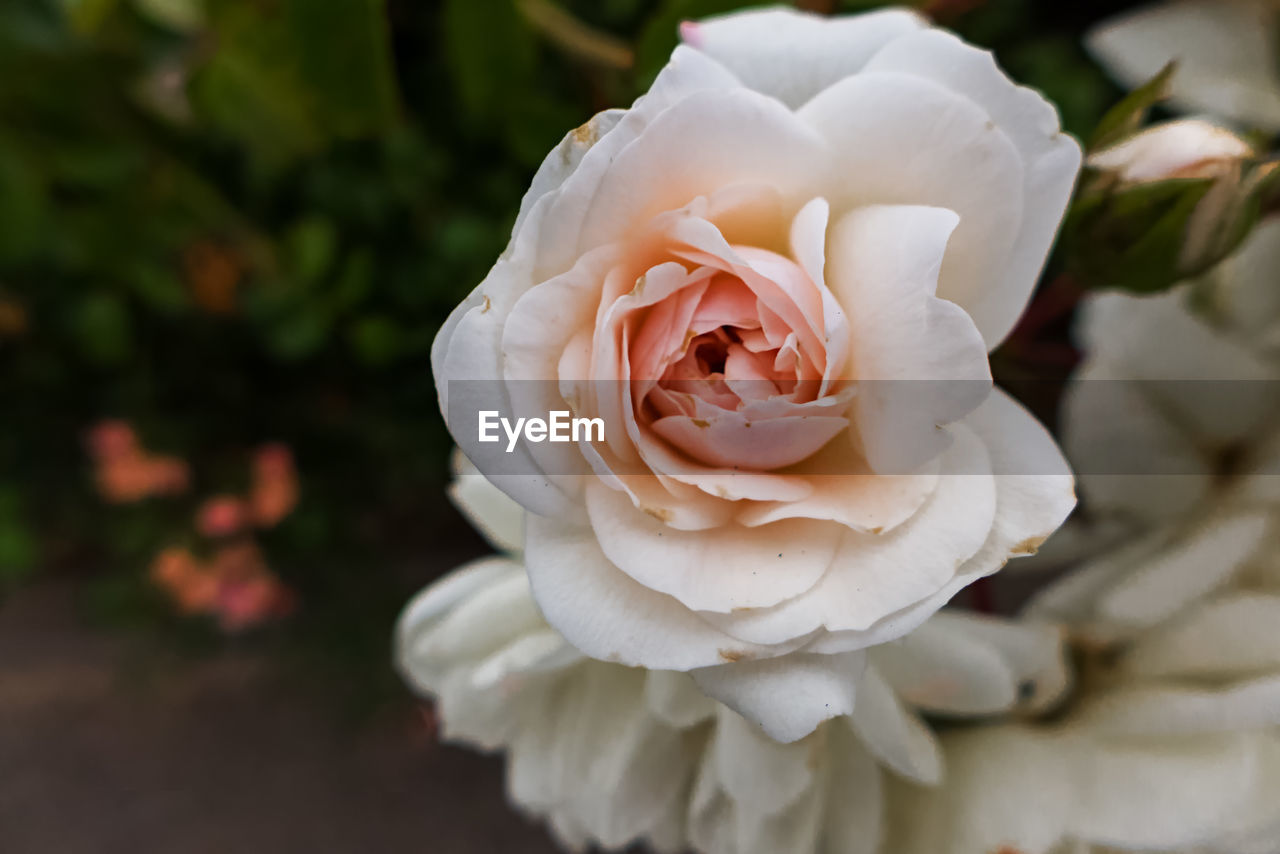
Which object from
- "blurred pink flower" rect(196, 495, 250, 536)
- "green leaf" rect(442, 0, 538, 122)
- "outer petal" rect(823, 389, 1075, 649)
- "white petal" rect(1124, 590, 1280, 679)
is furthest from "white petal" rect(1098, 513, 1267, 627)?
"blurred pink flower" rect(196, 495, 250, 536)

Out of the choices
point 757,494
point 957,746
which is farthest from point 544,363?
point 957,746

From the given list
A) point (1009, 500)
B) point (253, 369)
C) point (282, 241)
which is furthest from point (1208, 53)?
point (253, 369)

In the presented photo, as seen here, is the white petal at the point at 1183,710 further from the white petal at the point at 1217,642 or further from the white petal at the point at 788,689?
the white petal at the point at 788,689

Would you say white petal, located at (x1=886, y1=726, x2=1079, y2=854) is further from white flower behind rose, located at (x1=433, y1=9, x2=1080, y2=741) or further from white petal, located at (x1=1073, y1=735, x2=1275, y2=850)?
white flower behind rose, located at (x1=433, y1=9, x2=1080, y2=741)

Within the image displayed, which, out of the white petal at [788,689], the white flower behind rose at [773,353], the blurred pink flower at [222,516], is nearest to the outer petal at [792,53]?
the white flower behind rose at [773,353]

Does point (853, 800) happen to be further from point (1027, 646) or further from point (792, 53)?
point (792, 53)

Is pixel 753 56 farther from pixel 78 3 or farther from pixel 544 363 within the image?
pixel 78 3
